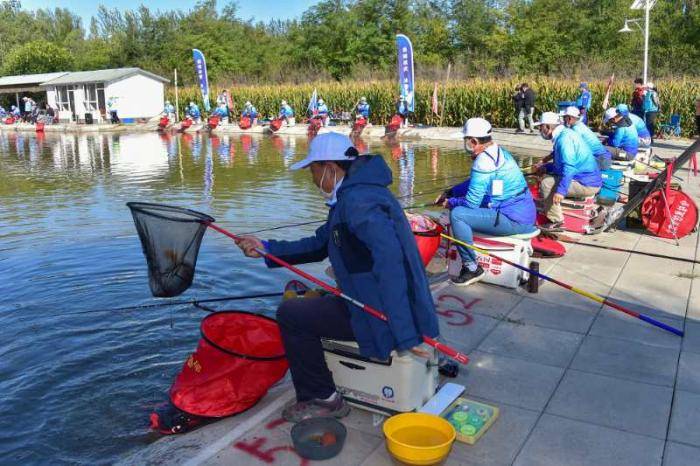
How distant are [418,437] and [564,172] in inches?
222

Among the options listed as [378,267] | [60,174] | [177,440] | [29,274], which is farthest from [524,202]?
[60,174]

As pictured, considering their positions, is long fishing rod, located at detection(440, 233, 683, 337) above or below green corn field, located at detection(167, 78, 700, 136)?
below

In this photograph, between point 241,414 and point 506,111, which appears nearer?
point 241,414

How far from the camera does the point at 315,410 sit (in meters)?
4.17

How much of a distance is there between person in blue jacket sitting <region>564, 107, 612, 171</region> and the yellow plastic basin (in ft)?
21.4

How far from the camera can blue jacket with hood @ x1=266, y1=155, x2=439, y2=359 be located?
12.0ft

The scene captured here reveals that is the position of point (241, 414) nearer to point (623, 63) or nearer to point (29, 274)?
point (29, 274)

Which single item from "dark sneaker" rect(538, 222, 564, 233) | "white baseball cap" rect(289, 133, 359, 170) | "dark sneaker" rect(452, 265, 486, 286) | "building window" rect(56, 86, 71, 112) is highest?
"building window" rect(56, 86, 71, 112)

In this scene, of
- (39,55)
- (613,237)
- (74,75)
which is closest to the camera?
(613,237)

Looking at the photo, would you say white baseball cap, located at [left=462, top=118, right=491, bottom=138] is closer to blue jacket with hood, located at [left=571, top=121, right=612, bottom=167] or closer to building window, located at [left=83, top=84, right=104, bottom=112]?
blue jacket with hood, located at [left=571, top=121, right=612, bottom=167]

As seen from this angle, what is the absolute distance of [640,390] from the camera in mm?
4570

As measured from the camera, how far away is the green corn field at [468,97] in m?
25.3

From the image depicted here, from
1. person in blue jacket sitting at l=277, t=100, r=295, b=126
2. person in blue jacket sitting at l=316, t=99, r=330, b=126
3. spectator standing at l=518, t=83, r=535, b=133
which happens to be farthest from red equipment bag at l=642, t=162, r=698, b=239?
person in blue jacket sitting at l=277, t=100, r=295, b=126

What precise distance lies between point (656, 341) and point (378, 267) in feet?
9.81
